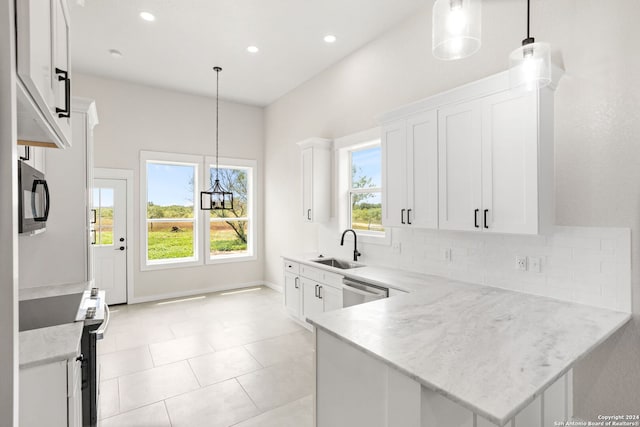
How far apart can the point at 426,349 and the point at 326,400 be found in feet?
2.36

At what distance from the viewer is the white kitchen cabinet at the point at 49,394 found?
1399 mm

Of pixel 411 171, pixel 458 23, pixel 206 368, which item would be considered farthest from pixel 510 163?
pixel 206 368

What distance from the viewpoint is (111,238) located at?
5.18 meters

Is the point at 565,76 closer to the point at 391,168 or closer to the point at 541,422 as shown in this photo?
the point at 391,168

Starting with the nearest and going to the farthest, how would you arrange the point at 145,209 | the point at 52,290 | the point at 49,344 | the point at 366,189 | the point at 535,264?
the point at 49,344 → the point at 535,264 → the point at 52,290 → the point at 366,189 → the point at 145,209

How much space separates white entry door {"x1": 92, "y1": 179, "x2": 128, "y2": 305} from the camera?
5.07 metres

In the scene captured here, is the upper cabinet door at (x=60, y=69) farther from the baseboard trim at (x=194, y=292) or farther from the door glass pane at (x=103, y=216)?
the baseboard trim at (x=194, y=292)

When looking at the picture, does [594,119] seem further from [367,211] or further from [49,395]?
[49,395]

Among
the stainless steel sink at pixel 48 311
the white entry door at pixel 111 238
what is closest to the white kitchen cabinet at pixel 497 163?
the stainless steel sink at pixel 48 311

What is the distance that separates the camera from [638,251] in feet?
6.70

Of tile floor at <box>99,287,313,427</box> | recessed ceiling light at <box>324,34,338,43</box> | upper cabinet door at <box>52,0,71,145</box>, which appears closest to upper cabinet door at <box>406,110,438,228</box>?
recessed ceiling light at <box>324,34,338,43</box>

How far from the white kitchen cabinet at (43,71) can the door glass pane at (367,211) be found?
3.17 meters

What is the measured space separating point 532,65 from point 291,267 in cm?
350

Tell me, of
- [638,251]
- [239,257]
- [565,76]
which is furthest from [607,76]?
[239,257]
